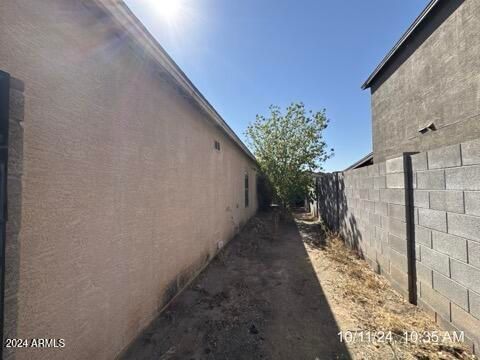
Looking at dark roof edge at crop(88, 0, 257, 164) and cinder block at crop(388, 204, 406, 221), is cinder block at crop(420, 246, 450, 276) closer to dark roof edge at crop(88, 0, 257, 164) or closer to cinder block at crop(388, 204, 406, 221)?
cinder block at crop(388, 204, 406, 221)

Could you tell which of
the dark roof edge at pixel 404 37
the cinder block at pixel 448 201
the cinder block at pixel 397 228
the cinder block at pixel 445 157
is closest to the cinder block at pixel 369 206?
the cinder block at pixel 397 228

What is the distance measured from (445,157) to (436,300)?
178 cm

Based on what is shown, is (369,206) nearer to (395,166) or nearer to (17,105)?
(395,166)

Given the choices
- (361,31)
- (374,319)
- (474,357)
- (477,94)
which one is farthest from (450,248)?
(361,31)

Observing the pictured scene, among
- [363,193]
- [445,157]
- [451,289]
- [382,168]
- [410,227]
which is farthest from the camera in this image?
[363,193]

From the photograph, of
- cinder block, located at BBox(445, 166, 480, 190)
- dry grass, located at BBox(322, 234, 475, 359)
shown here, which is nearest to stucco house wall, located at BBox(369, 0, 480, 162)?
cinder block, located at BBox(445, 166, 480, 190)

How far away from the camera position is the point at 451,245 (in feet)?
8.34

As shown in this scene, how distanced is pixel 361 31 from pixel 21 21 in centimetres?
767

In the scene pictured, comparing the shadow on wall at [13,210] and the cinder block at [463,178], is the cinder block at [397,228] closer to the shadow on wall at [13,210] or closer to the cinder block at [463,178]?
the cinder block at [463,178]

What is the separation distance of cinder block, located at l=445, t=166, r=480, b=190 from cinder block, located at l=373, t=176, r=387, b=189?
1626mm

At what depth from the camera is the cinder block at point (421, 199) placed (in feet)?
Result: 9.82

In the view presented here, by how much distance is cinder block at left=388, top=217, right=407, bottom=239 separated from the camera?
3.44 meters

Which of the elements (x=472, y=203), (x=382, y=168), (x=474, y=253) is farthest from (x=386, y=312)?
(x=382, y=168)

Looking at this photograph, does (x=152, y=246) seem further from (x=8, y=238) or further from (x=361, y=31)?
(x=361, y=31)
